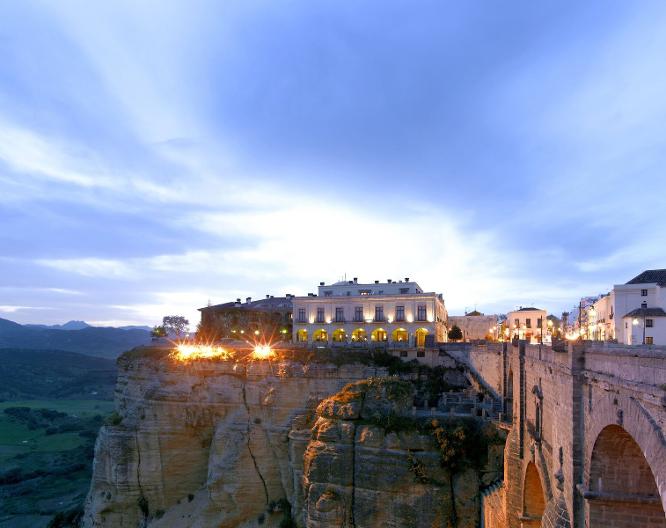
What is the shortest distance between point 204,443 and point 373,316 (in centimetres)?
2040

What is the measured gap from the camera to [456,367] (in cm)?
3869

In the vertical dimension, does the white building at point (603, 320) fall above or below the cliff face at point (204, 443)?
above

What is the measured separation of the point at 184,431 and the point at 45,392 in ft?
382

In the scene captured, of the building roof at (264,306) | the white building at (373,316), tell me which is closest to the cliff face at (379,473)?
the white building at (373,316)

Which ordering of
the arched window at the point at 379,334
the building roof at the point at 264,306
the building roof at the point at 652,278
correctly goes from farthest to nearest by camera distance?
the building roof at the point at 264,306
the arched window at the point at 379,334
the building roof at the point at 652,278

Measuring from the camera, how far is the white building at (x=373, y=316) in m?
49.8

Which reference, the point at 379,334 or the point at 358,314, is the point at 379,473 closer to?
the point at 379,334

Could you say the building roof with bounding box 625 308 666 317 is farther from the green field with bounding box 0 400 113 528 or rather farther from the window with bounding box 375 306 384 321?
the green field with bounding box 0 400 113 528

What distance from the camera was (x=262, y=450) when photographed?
3588 centimetres

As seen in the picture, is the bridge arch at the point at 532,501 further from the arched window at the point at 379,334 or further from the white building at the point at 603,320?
the arched window at the point at 379,334

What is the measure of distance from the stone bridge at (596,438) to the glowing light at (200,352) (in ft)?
85.6

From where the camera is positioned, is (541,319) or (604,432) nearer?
(604,432)

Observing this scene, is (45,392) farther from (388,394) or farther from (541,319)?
(388,394)

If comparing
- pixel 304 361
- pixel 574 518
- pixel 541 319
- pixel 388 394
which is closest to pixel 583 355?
Result: pixel 574 518
